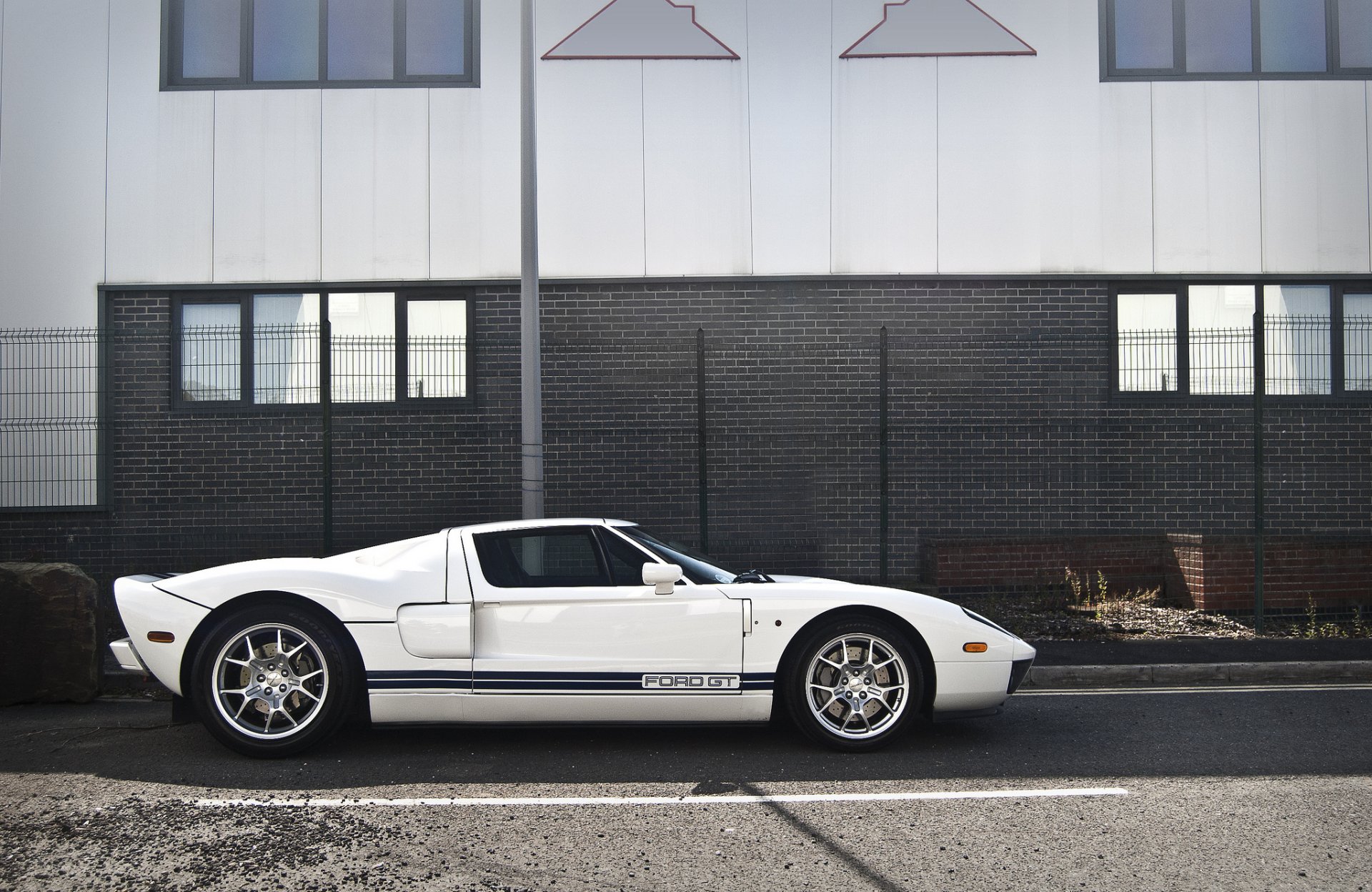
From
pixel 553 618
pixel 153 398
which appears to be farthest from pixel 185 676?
pixel 153 398

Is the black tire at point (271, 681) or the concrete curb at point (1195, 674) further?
the concrete curb at point (1195, 674)

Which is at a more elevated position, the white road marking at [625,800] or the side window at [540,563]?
the side window at [540,563]

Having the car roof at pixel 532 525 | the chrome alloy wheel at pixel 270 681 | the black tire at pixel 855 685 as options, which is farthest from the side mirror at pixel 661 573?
the chrome alloy wheel at pixel 270 681

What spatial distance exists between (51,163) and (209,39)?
214 centimetres

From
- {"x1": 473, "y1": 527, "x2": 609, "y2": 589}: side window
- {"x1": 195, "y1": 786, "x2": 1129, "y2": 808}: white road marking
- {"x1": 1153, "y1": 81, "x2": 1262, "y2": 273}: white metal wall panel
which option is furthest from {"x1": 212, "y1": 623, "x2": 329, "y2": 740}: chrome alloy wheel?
{"x1": 1153, "y1": 81, "x2": 1262, "y2": 273}: white metal wall panel

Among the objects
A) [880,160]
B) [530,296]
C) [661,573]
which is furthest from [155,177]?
[661,573]

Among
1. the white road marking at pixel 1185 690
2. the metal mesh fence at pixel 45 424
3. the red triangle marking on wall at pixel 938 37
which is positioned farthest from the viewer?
the red triangle marking on wall at pixel 938 37

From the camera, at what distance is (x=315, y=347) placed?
10.9m

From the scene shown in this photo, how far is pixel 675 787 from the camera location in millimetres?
4734

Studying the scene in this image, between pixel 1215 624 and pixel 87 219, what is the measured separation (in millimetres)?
12123

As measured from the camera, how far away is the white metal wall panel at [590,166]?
11.0 m

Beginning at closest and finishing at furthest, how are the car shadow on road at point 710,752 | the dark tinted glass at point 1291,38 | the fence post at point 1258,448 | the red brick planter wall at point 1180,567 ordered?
1. the car shadow on road at point 710,752
2. the fence post at point 1258,448
3. the red brick planter wall at point 1180,567
4. the dark tinted glass at point 1291,38

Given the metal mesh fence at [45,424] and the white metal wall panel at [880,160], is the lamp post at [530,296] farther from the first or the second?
the metal mesh fence at [45,424]

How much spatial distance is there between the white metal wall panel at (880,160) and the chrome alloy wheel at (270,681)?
7.50 metres
